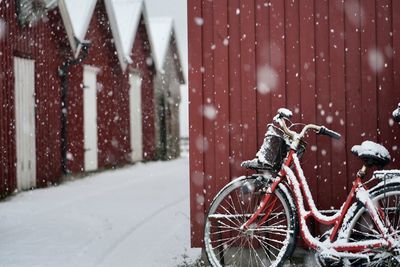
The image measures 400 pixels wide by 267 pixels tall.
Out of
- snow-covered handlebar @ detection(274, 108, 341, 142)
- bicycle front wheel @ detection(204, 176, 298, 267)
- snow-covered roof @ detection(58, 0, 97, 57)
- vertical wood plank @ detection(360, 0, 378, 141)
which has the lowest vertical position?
bicycle front wheel @ detection(204, 176, 298, 267)

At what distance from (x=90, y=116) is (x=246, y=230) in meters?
11.8

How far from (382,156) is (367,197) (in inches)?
12.3

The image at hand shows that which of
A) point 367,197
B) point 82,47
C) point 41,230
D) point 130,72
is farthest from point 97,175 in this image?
point 367,197

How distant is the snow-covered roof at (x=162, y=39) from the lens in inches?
993

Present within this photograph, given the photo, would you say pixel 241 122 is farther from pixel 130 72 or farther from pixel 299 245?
pixel 130 72

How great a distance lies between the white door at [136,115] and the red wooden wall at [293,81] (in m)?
14.8

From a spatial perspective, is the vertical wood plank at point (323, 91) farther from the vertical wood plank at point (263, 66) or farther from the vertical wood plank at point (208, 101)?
A: the vertical wood plank at point (208, 101)

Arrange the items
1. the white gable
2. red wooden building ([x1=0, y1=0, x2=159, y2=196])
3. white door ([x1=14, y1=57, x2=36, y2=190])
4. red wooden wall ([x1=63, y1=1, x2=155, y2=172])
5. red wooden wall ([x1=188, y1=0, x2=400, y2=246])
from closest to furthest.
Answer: red wooden wall ([x1=188, y1=0, x2=400, y2=246]) < red wooden building ([x1=0, y1=0, x2=159, y2=196]) < white door ([x1=14, y1=57, x2=36, y2=190]) < red wooden wall ([x1=63, y1=1, x2=155, y2=172]) < the white gable

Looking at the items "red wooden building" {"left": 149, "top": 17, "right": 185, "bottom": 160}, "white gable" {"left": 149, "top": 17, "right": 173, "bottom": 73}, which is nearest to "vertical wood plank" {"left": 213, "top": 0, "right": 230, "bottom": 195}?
"red wooden building" {"left": 149, "top": 17, "right": 185, "bottom": 160}

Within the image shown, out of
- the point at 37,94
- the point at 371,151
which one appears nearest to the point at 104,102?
the point at 37,94

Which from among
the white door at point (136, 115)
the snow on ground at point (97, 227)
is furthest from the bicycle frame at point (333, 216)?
the white door at point (136, 115)

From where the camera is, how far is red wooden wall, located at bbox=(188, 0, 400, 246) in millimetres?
5266

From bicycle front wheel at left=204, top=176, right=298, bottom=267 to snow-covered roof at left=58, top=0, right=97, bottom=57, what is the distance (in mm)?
9315

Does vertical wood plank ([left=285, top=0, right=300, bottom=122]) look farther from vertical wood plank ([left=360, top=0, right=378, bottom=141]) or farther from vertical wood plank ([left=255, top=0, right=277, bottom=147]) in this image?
vertical wood plank ([left=360, top=0, right=378, bottom=141])
